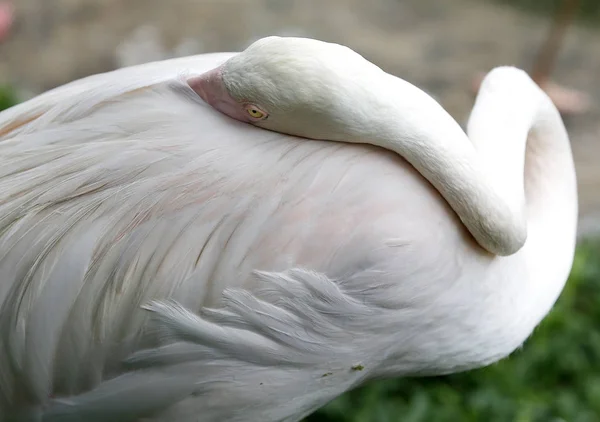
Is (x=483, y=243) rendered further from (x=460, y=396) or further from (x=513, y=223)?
(x=460, y=396)

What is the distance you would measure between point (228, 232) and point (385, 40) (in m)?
2.74

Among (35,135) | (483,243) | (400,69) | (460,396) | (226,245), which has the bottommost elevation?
(460,396)

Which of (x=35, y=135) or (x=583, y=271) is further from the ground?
(x=35, y=135)

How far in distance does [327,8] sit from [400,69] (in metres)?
0.62

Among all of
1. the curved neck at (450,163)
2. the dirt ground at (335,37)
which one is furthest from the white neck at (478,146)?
the dirt ground at (335,37)

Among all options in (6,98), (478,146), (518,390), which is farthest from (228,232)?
(6,98)

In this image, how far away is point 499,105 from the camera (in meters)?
1.50

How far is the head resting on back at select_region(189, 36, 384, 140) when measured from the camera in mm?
1067

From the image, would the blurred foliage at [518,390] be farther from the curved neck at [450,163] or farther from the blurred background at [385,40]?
the curved neck at [450,163]

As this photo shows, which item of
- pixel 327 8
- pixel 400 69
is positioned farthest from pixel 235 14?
pixel 400 69

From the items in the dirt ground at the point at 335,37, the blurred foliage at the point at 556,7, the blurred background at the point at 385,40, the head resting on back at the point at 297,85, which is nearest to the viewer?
the head resting on back at the point at 297,85

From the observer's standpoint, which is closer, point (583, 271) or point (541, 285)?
point (541, 285)

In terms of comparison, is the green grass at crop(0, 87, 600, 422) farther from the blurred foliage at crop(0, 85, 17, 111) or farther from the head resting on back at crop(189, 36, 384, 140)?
the blurred foliage at crop(0, 85, 17, 111)

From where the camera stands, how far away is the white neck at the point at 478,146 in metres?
1.17
